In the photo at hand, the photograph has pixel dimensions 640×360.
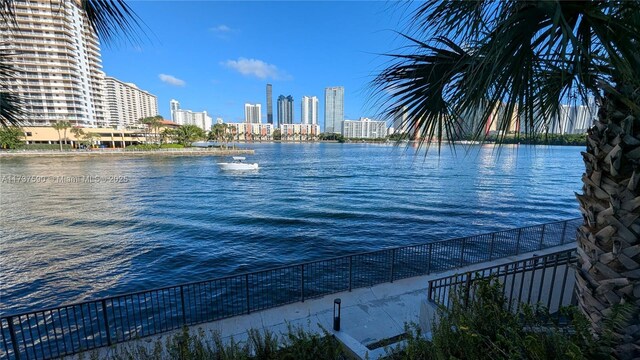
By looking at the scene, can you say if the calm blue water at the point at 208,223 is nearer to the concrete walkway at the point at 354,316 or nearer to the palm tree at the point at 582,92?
the palm tree at the point at 582,92

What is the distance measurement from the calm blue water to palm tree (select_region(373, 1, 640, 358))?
2.66m

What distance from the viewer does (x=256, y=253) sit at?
16.0 m

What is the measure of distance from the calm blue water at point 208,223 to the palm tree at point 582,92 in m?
2.66

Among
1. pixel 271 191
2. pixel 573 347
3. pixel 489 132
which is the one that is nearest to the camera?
pixel 573 347

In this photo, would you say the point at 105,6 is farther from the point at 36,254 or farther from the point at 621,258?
the point at 36,254

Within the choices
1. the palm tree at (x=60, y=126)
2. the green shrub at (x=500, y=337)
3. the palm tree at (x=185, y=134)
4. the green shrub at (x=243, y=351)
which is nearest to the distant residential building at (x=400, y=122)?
the green shrub at (x=500, y=337)

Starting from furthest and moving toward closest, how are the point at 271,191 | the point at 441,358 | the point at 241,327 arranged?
the point at 271,191
the point at 241,327
the point at 441,358

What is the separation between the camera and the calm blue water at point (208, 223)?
13.7 meters

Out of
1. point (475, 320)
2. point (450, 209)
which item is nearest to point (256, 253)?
point (475, 320)

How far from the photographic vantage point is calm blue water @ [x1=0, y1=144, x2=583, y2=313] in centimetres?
1367

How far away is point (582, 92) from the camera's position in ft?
8.02

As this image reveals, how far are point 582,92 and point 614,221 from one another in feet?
3.62

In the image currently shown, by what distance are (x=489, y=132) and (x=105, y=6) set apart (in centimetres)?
320

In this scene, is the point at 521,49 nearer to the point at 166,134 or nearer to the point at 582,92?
the point at 582,92
